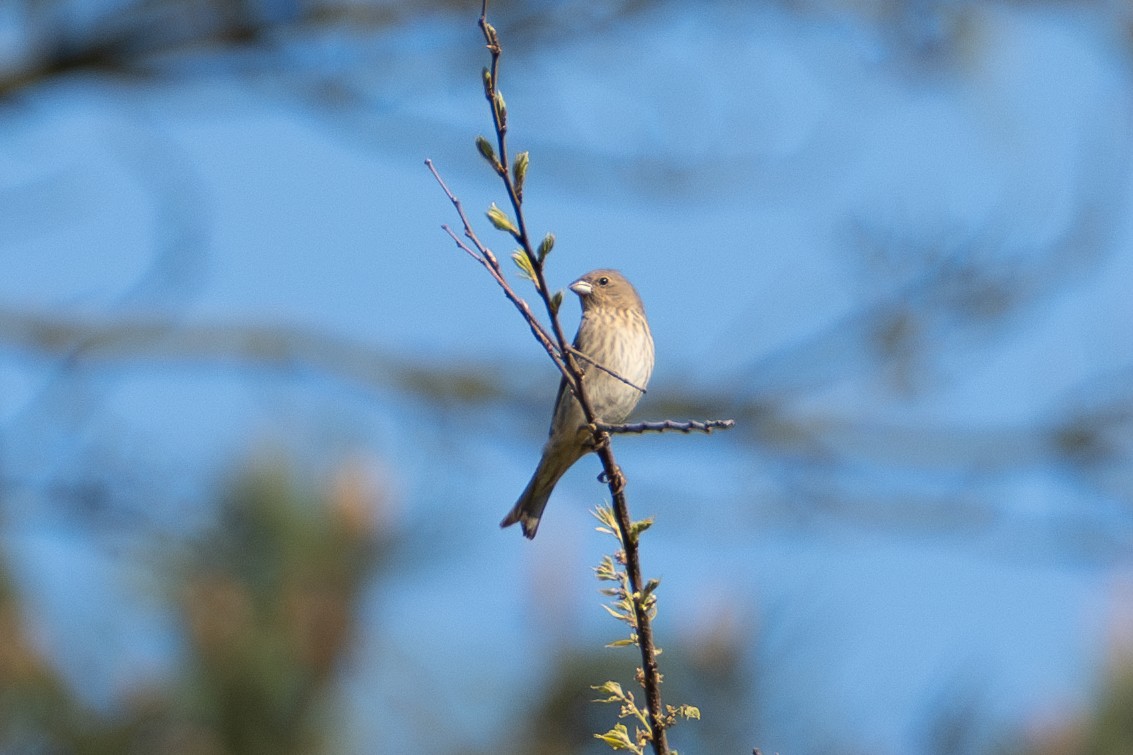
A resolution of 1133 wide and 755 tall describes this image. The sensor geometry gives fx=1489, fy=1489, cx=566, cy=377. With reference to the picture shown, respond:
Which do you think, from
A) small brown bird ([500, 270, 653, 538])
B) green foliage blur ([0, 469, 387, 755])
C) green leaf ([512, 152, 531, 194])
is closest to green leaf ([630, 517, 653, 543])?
green leaf ([512, 152, 531, 194])

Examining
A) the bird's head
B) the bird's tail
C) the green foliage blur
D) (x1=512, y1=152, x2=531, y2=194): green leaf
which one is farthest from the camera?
the green foliage blur

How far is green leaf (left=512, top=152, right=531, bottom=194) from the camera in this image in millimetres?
2162

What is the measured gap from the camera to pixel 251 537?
7.23 meters

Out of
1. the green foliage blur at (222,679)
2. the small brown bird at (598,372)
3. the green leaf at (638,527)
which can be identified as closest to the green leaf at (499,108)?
the green leaf at (638,527)

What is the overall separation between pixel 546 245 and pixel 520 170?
5.8 inches

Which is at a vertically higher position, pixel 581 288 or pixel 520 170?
pixel 581 288

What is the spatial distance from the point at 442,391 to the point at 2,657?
2.36 metres

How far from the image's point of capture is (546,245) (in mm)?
2266

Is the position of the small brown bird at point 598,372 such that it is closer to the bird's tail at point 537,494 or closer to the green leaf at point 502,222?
the bird's tail at point 537,494

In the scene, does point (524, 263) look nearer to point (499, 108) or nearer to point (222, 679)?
point (499, 108)

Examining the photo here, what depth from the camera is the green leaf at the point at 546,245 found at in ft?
7.39

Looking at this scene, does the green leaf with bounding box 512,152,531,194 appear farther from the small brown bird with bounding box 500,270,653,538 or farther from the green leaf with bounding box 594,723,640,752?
the small brown bird with bounding box 500,270,653,538

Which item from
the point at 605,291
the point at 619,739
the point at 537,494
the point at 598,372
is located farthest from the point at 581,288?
the point at 619,739

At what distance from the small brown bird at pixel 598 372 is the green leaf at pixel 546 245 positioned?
71.7 inches
